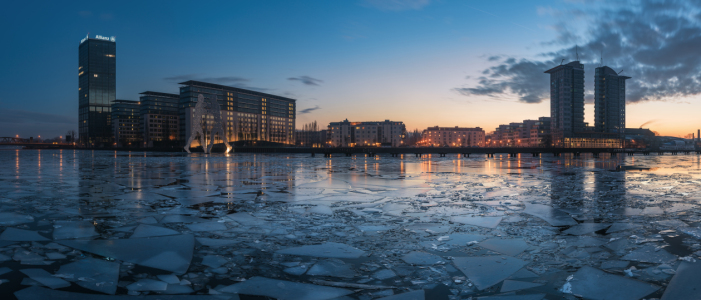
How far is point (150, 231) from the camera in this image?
6.88 metres

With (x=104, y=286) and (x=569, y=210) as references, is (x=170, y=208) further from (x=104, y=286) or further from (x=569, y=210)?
(x=569, y=210)

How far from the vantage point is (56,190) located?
42.9 ft

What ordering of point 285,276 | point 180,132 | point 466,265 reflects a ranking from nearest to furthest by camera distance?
point 285,276
point 466,265
point 180,132

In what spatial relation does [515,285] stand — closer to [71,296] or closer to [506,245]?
[506,245]

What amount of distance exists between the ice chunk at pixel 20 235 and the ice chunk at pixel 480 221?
24.7 feet

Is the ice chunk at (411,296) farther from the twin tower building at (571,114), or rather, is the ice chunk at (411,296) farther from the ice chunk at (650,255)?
the twin tower building at (571,114)

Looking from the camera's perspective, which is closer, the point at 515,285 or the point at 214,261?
the point at 515,285

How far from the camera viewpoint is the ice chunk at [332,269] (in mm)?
4648

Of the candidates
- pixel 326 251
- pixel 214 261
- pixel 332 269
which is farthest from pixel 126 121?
pixel 332 269

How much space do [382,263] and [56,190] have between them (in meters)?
13.3

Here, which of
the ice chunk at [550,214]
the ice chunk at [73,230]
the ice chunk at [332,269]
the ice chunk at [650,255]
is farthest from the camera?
the ice chunk at [550,214]

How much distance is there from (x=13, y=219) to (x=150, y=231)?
139 inches

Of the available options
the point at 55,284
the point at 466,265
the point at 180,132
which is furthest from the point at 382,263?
the point at 180,132

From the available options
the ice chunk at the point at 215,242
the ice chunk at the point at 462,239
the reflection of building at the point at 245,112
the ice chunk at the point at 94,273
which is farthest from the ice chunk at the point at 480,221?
the reflection of building at the point at 245,112
